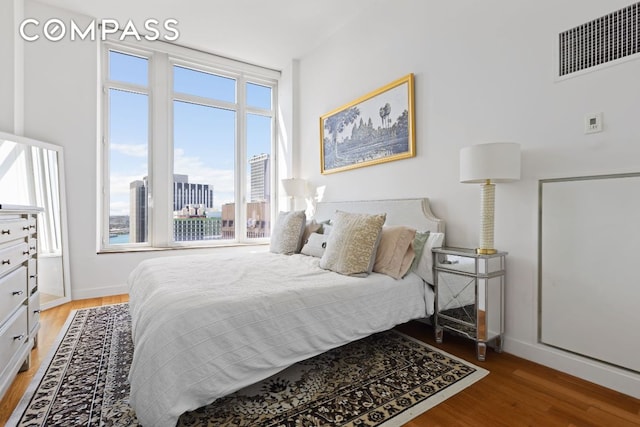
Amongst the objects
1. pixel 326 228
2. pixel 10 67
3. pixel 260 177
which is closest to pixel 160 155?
pixel 260 177

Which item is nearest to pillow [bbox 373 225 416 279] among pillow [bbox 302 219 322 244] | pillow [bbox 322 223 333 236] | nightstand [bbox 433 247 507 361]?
nightstand [bbox 433 247 507 361]

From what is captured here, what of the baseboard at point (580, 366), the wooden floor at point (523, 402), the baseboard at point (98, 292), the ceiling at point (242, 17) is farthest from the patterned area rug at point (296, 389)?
the ceiling at point (242, 17)

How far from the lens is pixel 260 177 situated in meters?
4.91

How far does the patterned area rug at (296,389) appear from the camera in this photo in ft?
4.81

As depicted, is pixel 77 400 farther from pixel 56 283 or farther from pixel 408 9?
pixel 408 9

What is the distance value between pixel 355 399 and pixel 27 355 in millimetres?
1947

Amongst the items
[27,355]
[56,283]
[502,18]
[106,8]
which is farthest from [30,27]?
[502,18]

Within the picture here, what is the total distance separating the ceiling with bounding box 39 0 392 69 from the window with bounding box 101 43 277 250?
456 mm

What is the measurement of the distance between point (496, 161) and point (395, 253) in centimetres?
87

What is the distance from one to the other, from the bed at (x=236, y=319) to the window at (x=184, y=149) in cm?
188

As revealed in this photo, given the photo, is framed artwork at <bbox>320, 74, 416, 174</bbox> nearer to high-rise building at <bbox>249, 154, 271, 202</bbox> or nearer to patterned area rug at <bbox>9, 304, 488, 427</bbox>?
high-rise building at <bbox>249, 154, 271, 202</bbox>

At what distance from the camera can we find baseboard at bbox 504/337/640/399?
1661mm

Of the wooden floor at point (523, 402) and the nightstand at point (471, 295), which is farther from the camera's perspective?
the nightstand at point (471, 295)

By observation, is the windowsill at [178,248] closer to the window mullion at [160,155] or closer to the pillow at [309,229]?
the window mullion at [160,155]
